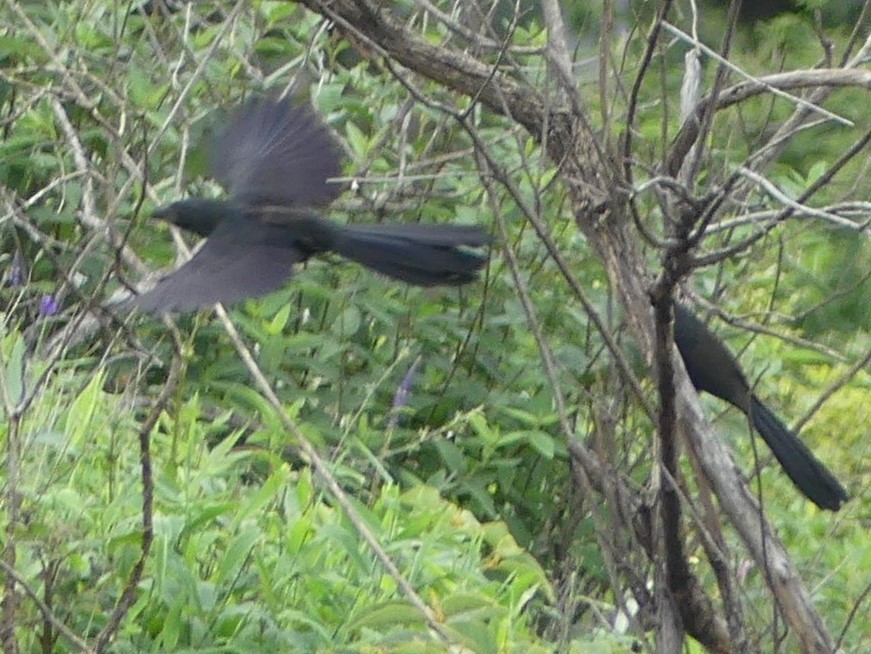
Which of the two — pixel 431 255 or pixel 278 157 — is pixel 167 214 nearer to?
pixel 278 157

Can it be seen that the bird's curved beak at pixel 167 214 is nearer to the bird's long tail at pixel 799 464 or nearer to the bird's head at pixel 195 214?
the bird's head at pixel 195 214

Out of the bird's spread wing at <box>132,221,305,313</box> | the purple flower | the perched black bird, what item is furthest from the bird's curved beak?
the perched black bird

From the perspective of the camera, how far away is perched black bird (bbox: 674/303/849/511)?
2.82 m

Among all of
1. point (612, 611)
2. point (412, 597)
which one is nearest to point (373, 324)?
point (612, 611)

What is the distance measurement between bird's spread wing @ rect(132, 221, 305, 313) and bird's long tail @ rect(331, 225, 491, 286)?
201 mm

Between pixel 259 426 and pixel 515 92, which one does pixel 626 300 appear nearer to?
pixel 515 92

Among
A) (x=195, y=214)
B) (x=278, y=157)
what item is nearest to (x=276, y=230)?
(x=195, y=214)

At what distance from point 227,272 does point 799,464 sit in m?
1.15

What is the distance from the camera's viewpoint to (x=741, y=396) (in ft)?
9.48

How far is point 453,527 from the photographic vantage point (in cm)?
269

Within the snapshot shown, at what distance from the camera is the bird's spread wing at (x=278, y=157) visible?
3.45m

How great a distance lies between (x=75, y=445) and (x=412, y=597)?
88 cm

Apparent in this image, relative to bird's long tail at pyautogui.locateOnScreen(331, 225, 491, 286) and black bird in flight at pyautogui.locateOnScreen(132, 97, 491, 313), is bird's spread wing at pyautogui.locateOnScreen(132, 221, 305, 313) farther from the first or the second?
bird's long tail at pyautogui.locateOnScreen(331, 225, 491, 286)

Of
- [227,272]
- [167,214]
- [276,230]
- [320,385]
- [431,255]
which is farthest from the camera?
[320,385]
